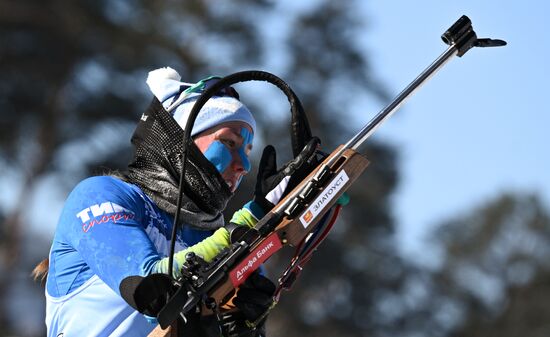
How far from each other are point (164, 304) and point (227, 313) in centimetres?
44

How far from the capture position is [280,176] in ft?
14.3

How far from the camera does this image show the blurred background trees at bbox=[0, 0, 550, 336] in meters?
29.4

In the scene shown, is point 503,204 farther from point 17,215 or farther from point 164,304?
point 164,304

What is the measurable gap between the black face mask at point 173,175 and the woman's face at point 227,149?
57 mm

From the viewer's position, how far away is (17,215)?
28.7 metres

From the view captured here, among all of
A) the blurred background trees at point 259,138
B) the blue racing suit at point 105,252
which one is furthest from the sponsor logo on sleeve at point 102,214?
the blurred background trees at point 259,138

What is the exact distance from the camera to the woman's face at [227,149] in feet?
15.8

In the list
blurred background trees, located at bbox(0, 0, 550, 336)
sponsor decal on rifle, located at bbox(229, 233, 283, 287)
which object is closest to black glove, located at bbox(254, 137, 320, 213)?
sponsor decal on rifle, located at bbox(229, 233, 283, 287)

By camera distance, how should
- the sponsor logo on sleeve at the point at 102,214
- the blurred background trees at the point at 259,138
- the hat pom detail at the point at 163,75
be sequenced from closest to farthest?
the sponsor logo on sleeve at the point at 102,214
the hat pom detail at the point at 163,75
the blurred background trees at the point at 259,138

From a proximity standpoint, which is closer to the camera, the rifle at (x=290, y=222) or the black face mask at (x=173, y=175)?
the rifle at (x=290, y=222)

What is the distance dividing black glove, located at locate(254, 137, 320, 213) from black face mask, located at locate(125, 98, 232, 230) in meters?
0.36

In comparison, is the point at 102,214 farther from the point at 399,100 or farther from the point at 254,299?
the point at 399,100

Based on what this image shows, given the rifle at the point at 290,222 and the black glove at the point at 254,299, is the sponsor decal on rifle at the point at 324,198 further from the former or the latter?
the black glove at the point at 254,299

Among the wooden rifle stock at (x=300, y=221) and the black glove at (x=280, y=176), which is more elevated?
the black glove at (x=280, y=176)
